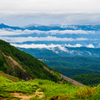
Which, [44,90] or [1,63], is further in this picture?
[1,63]

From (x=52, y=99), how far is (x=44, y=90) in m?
3.50

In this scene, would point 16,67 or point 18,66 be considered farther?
point 18,66

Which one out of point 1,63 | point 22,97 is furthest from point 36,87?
point 1,63

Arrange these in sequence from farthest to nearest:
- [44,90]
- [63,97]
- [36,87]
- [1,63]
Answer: [1,63]
[36,87]
[44,90]
[63,97]

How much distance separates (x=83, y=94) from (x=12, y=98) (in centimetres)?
750

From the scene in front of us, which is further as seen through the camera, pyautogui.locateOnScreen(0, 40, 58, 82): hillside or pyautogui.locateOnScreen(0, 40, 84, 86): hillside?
pyautogui.locateOnScreen(0, 40, 84, 86): hillside

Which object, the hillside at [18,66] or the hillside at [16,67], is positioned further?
the hillside at [18,66]

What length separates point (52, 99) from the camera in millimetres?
16297

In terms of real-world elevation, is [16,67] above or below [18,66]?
below

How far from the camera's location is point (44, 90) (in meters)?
19.7

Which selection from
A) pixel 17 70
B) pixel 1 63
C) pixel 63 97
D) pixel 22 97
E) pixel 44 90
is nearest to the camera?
pixel 63 97

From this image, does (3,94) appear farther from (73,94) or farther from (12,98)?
(73,94)

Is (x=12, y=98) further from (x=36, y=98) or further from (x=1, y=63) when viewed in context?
(x=1, y=63)

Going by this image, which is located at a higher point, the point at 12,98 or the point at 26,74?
the point at 12,98
